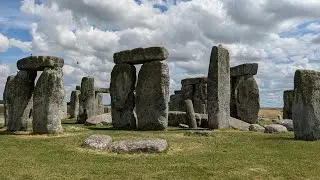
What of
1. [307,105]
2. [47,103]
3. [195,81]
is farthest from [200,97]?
[307,105]

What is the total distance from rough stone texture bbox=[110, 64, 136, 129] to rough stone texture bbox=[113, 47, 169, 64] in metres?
0.49

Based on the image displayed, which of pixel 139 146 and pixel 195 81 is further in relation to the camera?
pixel 195 81

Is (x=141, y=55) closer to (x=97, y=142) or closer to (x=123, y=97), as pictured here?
(x=123, y=97)

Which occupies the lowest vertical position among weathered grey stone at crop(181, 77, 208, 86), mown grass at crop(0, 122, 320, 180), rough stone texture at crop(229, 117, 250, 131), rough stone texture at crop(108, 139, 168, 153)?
mown grass at crop(0, 122, 320, 180)

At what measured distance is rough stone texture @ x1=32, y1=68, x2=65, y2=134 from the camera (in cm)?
2138

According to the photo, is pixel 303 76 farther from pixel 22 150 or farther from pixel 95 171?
pixel 22 150

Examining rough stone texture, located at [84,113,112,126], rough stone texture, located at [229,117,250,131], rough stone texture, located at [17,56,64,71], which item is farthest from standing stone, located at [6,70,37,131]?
rough stone texture, located at [229,117,250,131]

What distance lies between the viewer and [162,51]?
25.4m

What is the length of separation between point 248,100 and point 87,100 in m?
13.9

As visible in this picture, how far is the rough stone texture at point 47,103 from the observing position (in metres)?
21.4

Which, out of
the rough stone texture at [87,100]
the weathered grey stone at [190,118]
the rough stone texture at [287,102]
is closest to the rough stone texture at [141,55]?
the weathered grey stone at [190,118]

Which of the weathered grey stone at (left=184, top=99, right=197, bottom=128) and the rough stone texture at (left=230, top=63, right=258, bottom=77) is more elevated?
the rough stone texture at (left=230, top=63, right=258, bottom=77)

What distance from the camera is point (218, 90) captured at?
26.2m

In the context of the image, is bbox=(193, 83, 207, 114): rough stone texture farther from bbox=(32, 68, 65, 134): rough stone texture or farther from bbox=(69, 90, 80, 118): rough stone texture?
bbox=(32, 68, 65, 134): rough stone texture
